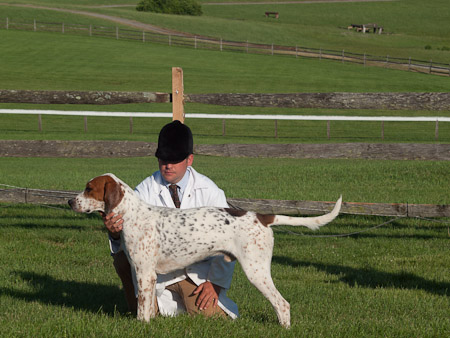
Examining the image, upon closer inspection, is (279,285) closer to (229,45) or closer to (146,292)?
(146,292)

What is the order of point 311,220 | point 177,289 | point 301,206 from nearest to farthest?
1. point 311,220
2. point 177,289
3. point 301,206

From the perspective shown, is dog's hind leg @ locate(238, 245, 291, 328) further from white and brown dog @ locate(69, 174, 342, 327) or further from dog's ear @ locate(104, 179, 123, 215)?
dog's ear @ locate(104, 179, 123, 215)

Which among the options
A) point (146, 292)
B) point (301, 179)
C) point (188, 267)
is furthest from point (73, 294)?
point (301, 179)

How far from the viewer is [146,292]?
4.90 metres

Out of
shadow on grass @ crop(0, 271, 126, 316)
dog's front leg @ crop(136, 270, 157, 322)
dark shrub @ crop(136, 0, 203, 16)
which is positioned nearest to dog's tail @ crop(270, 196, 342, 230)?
dog's front leg @ crop(136, 270, 157, 322)

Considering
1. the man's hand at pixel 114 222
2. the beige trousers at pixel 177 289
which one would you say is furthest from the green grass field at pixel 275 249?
the man's hand at pixel 114 222

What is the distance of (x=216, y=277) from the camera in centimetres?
546

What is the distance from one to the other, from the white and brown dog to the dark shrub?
91.7 meters

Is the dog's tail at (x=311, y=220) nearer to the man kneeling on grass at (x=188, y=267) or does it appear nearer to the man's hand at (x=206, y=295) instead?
the man kneeling on grass at (x=188, y=267)

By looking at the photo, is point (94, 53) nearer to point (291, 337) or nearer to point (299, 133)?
point (299, 133)

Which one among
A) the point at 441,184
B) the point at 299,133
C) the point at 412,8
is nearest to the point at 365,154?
the point at 441,184

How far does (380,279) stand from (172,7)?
91252 mm

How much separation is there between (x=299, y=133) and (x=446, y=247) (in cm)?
2185

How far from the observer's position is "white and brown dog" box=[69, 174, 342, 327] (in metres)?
4.84
